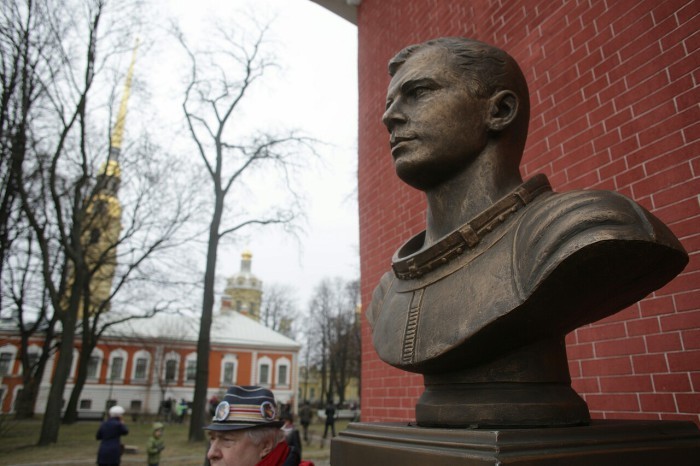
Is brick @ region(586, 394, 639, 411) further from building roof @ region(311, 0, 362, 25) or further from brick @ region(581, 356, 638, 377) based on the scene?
building roof @ region(311, 0, 362, 25)

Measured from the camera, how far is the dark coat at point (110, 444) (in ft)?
23.3

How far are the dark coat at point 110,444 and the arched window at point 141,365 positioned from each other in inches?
1258

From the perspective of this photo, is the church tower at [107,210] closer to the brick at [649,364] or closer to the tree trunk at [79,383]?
the tree trunk at [79,383]

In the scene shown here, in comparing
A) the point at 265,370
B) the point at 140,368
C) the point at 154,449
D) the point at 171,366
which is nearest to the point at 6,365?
the point at 140,368

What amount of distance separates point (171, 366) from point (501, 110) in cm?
3908

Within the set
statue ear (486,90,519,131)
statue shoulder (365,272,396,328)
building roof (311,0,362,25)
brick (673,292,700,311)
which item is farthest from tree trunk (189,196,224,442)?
statue ear (486,90,519,131)

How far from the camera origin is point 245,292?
52.8m

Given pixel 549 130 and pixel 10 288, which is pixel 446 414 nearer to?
pixel 549 130

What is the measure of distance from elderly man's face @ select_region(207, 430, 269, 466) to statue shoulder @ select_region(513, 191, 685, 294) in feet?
5.48

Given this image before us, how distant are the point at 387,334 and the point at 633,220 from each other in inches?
34.5

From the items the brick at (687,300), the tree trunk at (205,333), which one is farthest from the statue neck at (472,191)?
the tree trunk at (205,333)

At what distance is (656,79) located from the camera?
2.65 m

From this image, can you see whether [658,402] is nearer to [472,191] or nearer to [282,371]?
[472,191]

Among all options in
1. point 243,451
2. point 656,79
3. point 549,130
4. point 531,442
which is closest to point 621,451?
point 531,442
